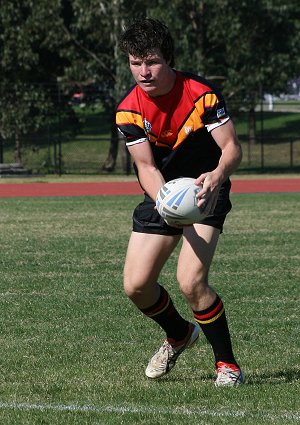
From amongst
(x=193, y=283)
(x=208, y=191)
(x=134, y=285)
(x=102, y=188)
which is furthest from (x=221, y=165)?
(x=102, y=188)

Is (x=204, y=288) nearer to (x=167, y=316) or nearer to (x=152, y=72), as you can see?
(x=167, y=316)

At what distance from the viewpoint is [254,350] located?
7.73m

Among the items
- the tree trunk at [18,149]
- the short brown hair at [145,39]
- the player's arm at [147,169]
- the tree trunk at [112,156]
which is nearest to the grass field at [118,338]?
the player's arm at [147,169]

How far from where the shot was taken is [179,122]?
21.2ft

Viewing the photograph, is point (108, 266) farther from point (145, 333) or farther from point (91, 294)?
point (145, 333)

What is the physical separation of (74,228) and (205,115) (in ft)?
35.1

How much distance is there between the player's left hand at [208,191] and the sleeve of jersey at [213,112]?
0.34 meters

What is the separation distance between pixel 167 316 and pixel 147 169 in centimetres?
110

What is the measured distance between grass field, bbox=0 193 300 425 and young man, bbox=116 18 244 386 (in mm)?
405

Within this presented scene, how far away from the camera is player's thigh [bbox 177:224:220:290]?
21.5ft

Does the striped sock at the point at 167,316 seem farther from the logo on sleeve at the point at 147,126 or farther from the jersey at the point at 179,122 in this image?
the logo on sleeve at the point at 147,126

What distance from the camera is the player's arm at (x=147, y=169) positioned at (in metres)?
6.45

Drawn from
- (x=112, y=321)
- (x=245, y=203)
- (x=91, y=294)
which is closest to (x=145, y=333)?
(x=112, y=321)

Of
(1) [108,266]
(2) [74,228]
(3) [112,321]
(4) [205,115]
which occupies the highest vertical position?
(4) [205,115]
